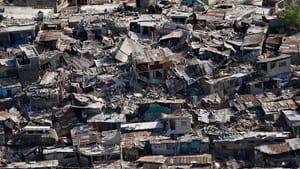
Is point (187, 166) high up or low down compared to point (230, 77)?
down

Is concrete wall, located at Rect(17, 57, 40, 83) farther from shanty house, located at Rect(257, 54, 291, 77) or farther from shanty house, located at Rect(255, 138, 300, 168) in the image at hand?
shanty house, located at Rect(255, 138, 300, 168)

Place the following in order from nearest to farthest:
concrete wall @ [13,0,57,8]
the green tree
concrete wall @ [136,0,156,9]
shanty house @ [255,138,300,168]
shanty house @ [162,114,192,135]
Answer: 1. shanty house @ [255,138,300,168]
2. shanty house @ [162,114,192,135]
3. the green tree
4. concrete wall @ [136,0,156,9]
5. concrete wall @ [13,0,57,8]

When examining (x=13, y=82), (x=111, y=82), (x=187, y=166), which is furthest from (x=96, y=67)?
(x=187, y=166)

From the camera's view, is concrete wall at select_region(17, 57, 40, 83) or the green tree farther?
the green tree

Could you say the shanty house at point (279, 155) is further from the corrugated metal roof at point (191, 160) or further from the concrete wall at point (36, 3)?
Answer: the concrete wall at point (36, 3)

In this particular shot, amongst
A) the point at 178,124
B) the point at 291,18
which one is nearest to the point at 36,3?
the point at 291,18

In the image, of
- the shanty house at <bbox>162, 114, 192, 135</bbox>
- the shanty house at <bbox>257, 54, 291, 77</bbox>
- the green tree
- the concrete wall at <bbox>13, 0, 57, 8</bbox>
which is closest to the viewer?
the shanty house at <bbox>162, 114, 192, 135</bbox>

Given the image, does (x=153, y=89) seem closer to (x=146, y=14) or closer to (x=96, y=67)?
(x=96, y=67)

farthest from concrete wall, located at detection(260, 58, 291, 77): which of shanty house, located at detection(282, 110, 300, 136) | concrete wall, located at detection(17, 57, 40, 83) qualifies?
concrete wall, located at detection(17, 57, 40, 83)
